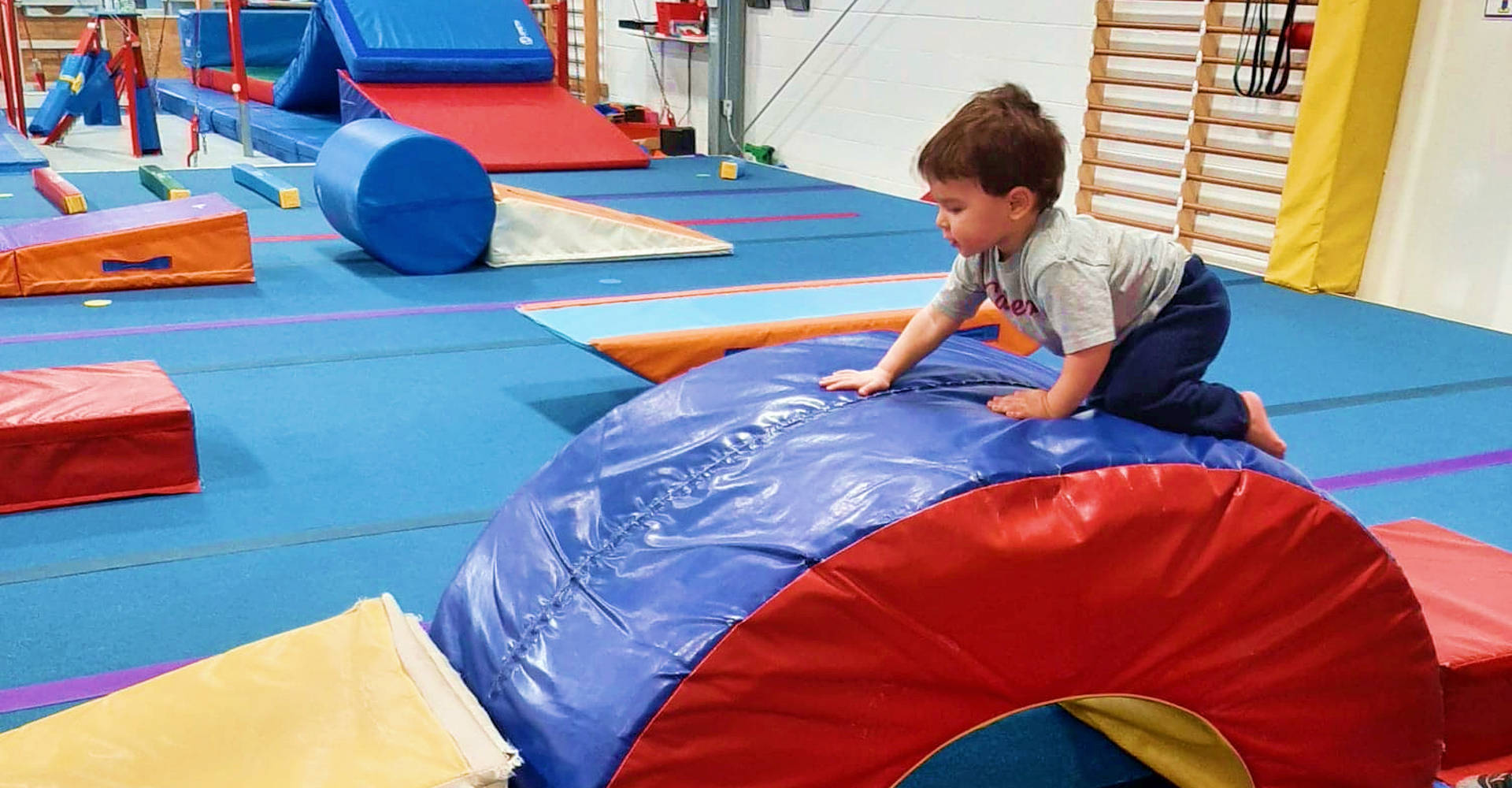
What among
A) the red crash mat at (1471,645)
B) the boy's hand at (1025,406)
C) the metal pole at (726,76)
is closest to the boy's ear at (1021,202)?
the boy's hand at (1025,406)

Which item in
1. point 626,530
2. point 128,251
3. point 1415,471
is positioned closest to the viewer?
point 626,530

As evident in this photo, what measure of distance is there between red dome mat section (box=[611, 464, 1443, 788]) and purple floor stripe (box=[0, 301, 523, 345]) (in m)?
3.70

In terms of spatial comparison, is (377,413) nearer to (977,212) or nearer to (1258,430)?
Answer: (977,212)

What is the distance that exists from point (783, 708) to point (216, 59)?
12.6 m

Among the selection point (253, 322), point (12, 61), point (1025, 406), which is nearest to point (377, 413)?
point (253, 322)

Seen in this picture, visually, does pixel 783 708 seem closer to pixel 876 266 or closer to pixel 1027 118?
pixel 1027 118

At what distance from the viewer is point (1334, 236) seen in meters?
5.88

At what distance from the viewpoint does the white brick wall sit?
7566mm

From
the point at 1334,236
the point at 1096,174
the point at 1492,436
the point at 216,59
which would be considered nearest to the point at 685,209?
the point at 1096,174

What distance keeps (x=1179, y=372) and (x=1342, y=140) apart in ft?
13.7

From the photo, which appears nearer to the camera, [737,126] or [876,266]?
[876,266]

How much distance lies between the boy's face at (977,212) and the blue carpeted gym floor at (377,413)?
1428 mm

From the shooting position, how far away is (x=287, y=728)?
1.70 meters

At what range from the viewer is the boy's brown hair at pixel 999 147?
1.87m
